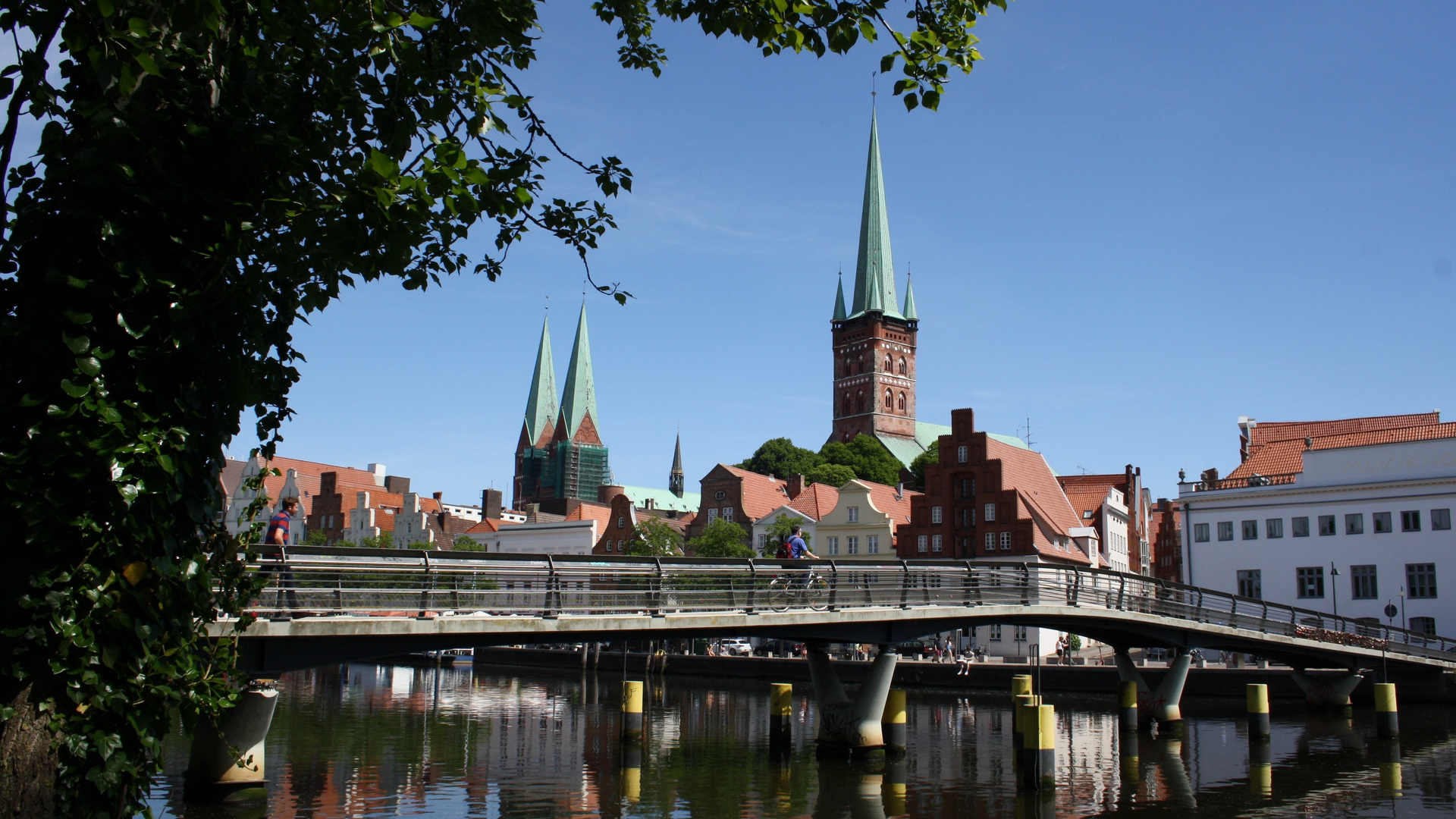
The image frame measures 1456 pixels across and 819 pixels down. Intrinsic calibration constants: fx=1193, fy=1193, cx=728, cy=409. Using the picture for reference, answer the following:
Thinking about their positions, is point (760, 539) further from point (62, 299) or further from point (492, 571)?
point (62, 299)

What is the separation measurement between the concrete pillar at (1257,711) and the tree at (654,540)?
49.3 meters

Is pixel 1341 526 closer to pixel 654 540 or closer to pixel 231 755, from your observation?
pixel 654 540

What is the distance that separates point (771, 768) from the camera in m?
A: 25.7

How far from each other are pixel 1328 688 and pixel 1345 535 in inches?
749

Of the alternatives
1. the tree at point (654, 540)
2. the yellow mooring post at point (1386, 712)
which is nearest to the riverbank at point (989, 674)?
the yellow mooring post at point (1386, 712)

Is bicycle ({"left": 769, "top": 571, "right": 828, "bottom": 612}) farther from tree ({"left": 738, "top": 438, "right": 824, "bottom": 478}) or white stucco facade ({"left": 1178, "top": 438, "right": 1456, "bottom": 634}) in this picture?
tree ({"left": 738, "top": 438, "right": 824, "bottom": 478})

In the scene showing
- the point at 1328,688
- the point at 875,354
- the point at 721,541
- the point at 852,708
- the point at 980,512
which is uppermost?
the point at 875,354

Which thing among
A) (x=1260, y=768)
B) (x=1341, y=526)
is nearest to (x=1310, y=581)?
(x=1341, y=526)

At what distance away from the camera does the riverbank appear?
1620 inches

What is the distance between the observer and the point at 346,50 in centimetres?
839

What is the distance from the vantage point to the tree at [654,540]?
7906 centimetres

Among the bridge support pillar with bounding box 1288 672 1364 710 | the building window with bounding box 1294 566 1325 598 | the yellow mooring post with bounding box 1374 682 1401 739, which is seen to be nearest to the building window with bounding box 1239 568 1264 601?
the building window with bounding box 1294 566 1325 598

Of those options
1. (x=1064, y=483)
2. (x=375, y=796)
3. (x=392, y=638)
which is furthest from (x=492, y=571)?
(x=1064, y=483)

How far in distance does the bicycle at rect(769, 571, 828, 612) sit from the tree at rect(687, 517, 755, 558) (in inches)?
1962
